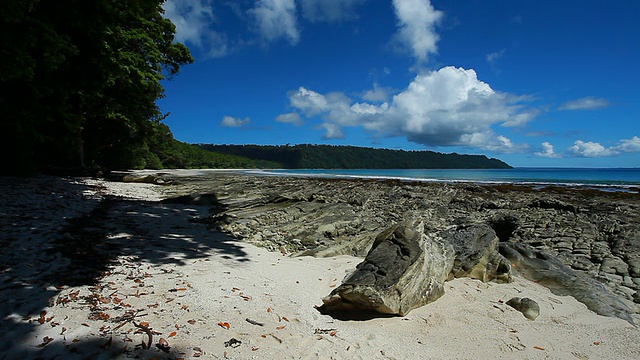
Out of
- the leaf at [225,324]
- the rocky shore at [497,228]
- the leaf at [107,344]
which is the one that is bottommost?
the rocky shore at [497,228]

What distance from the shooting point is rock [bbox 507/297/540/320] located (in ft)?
15.0

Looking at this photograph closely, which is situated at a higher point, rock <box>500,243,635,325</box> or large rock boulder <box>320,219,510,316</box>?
large rock boulder <box>320,219,510,316</box>

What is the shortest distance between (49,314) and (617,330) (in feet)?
21.9

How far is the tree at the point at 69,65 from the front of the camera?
716 cm

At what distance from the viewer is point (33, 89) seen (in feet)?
32.6

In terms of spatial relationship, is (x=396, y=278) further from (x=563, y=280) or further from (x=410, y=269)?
(x=563, y=280)

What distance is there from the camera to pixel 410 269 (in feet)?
15.1

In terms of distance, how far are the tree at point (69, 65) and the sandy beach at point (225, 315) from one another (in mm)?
4097

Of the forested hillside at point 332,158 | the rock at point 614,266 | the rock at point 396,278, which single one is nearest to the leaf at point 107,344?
the rock at point 396,278

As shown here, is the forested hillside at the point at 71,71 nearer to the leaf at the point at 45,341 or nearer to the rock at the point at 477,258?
the leaf at the point at 45,341

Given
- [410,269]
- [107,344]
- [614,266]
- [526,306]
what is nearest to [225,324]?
[107,344]

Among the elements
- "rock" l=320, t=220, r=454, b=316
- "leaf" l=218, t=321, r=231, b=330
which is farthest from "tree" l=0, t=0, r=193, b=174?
"rock" l=320, t=220, r=454, b=316

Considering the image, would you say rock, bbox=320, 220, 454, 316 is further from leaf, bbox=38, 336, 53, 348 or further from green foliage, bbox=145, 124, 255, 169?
green foliage, bbox=145, 124, 255, 169

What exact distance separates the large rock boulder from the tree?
7693 mm
